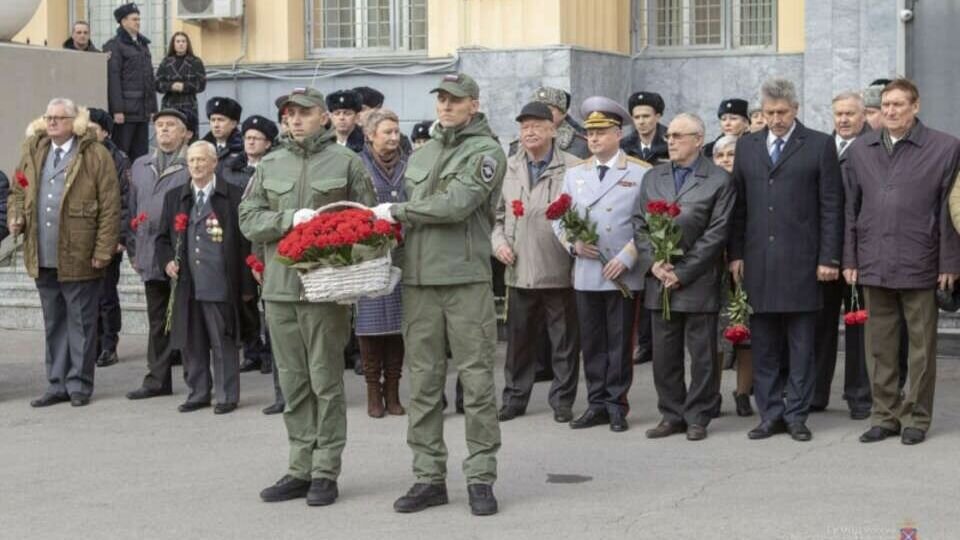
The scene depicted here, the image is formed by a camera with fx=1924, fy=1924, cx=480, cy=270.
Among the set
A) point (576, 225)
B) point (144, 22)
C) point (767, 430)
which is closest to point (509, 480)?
point (767, 430)

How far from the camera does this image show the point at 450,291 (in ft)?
30.7

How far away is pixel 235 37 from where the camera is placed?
874 inches

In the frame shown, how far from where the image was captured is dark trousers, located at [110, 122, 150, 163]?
66.1ft

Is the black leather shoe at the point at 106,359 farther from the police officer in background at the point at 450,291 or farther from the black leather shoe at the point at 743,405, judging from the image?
the police officer in background at the point at 450,291

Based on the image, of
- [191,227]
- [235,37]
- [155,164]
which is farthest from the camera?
[235,37]

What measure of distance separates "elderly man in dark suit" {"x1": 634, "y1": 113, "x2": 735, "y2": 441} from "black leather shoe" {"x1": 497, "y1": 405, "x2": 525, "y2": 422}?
1103mm

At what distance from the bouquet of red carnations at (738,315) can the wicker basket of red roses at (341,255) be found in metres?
2.97

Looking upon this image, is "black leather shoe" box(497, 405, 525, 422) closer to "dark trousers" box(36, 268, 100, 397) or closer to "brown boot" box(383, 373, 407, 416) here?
"brown boot" box(383, 373, 407, 416)

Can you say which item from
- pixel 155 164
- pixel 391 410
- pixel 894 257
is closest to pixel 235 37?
pixel 155 164

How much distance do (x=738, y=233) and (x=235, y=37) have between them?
39.2 ft

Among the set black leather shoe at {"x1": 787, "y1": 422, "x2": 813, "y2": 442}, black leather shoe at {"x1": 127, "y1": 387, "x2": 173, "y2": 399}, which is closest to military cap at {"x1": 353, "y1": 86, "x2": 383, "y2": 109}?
black leather shoe at {"x1": 127, "y1": 387, "x2": 173, "y2": 399}

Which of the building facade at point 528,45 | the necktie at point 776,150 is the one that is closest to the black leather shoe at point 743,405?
the necktie at point 776,150

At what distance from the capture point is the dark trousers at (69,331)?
13094mm

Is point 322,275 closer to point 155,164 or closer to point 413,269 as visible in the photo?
point 413,269
